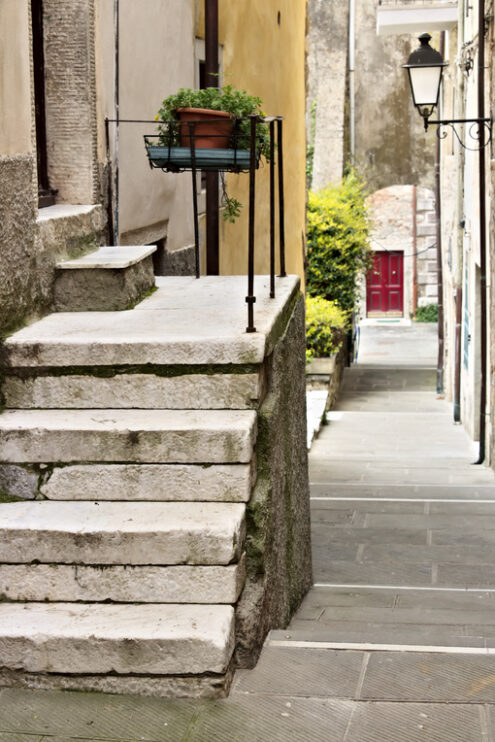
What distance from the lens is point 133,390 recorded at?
3967mm

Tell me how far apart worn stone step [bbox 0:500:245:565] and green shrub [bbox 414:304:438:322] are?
26974 mm

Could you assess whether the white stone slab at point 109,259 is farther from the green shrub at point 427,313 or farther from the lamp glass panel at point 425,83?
the green shrub at point 427,313

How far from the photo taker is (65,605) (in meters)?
3.48

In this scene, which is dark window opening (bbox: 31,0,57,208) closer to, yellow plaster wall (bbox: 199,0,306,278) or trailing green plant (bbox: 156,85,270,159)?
trailing green plant (bbox: 156,85,270,159)

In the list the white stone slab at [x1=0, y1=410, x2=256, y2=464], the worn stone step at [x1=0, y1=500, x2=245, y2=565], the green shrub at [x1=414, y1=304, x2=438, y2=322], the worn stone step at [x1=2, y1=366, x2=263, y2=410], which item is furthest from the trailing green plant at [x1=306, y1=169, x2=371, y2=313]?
the worn stone step at [x1=0, y1=500, x2=245, y2=565]

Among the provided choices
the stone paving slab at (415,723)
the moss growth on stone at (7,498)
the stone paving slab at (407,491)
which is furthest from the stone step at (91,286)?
the stone paving slab at (407,491)

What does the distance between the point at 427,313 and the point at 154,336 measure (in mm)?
26666

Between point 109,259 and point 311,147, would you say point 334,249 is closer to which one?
point 311,147

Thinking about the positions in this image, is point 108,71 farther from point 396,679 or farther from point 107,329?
point 396,679

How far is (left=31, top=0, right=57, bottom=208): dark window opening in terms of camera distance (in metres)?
5.61

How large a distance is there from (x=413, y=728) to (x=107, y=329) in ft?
6.84

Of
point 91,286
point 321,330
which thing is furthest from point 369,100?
point 91,286

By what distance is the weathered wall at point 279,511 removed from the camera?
11.8 ft

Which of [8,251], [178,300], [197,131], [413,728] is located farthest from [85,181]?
[413,728]
